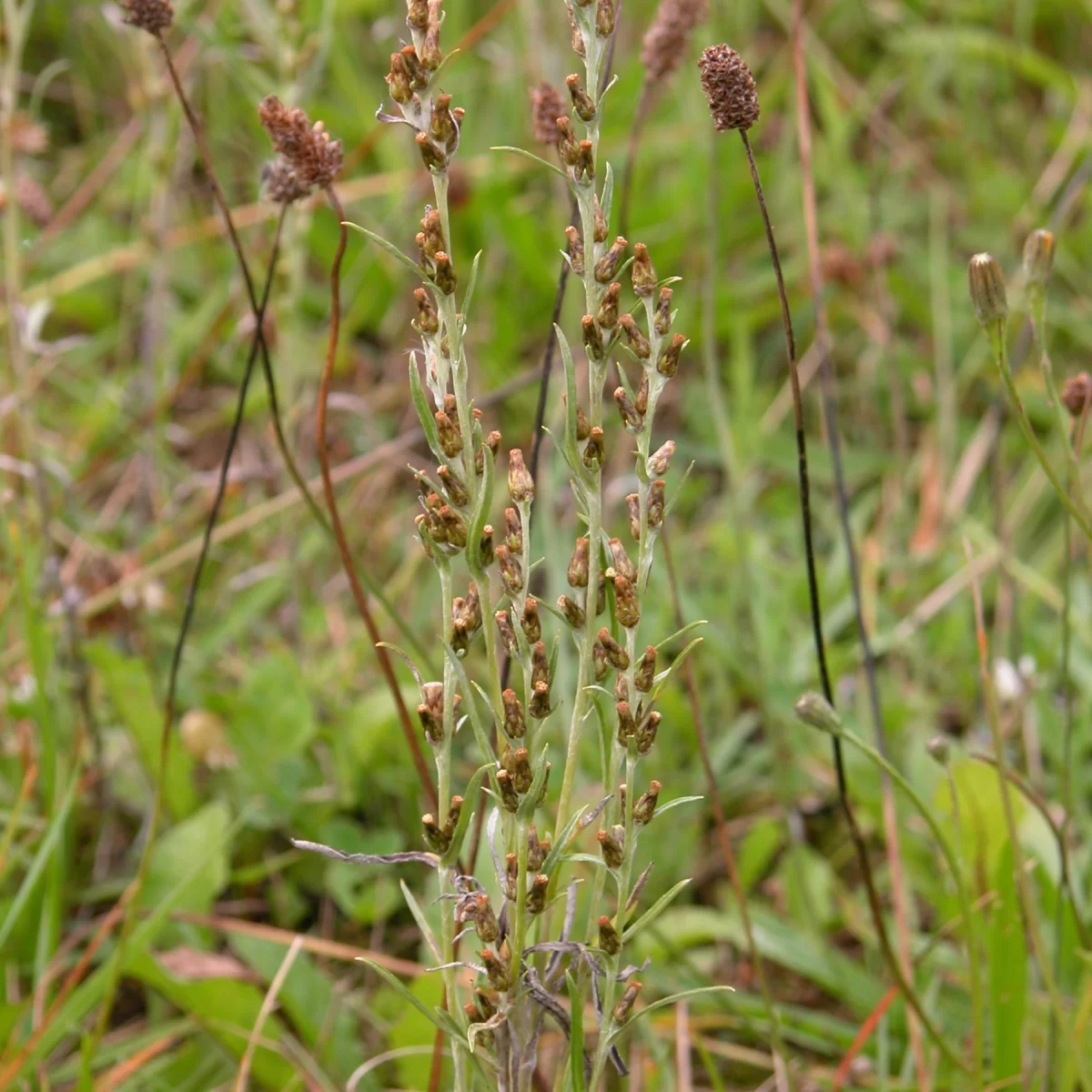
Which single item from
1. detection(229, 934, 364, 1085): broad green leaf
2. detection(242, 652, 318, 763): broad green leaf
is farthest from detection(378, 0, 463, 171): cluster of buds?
detection(242, 652, 318, 763): broad green leaf

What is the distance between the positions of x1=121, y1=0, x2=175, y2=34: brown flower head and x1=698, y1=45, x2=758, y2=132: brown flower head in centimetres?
52

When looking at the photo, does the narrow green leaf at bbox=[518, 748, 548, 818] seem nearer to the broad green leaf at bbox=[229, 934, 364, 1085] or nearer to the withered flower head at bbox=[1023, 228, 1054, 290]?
the withered flower head at bbox=[1023, 228, 1054, 290]

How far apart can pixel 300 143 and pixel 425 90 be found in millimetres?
263

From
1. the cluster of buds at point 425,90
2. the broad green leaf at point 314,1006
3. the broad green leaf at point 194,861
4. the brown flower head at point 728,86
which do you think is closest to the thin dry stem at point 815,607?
the brown flower head at point 728,86

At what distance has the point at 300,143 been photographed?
104 centimetres

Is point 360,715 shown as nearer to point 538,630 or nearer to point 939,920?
point 939,920

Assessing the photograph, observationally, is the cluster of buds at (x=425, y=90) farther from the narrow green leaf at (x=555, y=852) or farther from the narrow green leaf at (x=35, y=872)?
the narrow green leaf at (x=35, y=872)

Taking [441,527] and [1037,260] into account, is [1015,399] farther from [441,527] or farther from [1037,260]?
[441,527]

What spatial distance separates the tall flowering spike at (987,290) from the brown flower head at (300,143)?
1.75ft

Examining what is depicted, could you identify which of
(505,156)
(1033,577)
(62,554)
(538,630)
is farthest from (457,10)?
(538,630)

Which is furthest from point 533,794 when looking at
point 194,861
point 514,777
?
point 194,861

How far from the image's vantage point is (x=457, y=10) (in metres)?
3.31

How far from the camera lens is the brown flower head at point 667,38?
1.46 metres

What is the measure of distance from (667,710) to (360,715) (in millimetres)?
477
